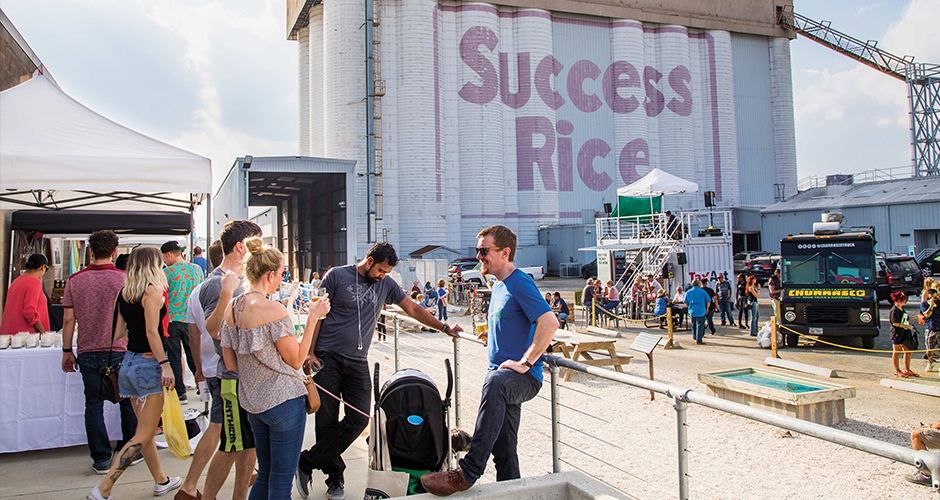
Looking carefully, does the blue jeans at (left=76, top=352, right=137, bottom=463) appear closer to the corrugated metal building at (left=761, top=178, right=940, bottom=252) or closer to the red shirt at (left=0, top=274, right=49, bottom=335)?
the red shirt at (left=0, top=274, right=49, bottom=335)

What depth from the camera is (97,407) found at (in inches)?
208

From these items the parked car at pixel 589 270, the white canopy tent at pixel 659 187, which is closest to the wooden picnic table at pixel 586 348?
the white canopy tent at pixel 659 187

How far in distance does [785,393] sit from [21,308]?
8.74 metres

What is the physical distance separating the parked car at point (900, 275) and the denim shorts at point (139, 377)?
2485cm

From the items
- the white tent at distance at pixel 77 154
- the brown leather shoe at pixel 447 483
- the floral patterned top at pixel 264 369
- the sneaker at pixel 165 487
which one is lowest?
the sneaker at pixel 165 487

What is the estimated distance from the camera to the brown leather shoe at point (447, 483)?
372 centimetres

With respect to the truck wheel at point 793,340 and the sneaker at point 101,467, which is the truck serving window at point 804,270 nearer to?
the truck wheel at point 793,340

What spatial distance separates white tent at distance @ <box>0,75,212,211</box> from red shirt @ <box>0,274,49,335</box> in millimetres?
1040

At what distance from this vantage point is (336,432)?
4.63 meters

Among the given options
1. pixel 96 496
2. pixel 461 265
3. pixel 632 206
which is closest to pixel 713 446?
pixel 96 496

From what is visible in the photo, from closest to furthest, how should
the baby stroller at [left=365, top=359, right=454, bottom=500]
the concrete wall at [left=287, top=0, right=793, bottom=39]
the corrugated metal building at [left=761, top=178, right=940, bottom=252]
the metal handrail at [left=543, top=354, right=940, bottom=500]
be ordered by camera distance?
the metal handrail at [left=543, top=354, right=940, bottom=500] → the baby stroller at [left=365, top=359, right=454, bottom=500] → the corrugated metal building at [left=761, top=178, right=940, bottom=252] → the concrete wall at [left=287, top=0, right=793, bottom=39]

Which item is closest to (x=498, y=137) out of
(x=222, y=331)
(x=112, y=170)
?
(x=112, y=170)

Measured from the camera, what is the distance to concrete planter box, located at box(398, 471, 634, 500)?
3.74 m

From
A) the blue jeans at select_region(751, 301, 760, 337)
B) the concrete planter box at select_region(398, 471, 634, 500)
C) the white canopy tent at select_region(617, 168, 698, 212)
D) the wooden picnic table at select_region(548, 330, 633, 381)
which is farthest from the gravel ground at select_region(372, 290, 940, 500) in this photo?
the white canopy tent at select_region(617, 168, 698, 212)
